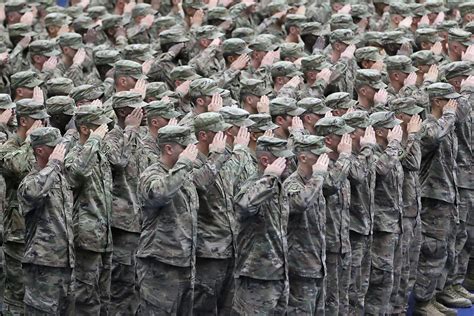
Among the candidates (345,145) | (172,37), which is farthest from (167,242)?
(172,37)

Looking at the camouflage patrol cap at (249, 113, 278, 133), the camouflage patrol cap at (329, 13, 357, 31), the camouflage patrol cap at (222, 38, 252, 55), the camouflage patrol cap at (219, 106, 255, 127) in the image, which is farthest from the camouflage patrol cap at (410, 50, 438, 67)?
the camouflage patrol cap at (219, 106, 255, 127)

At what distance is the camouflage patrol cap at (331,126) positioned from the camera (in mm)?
11961

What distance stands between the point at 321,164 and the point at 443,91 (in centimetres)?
283

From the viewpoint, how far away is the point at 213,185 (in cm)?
1162

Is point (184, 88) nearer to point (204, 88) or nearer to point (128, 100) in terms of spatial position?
point (204, 88)

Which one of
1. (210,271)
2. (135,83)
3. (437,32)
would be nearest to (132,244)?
(210,271)

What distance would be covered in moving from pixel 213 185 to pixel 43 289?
1578mm

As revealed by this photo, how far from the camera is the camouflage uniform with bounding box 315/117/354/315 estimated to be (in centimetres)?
1195

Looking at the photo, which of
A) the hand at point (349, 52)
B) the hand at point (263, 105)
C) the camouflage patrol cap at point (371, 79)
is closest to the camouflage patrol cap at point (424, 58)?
the hand at point (349, 52)

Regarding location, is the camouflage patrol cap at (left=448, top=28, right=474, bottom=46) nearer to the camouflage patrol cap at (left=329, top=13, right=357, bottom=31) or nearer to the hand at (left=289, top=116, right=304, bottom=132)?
the camouflage patrol cap at (left=329, top=13, right=357, bottom=31)

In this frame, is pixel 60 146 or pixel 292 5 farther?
pixel 292 5

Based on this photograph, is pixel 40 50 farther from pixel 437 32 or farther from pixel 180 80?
pixel 437 32

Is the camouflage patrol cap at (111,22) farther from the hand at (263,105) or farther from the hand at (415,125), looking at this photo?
the hand at (415,125)

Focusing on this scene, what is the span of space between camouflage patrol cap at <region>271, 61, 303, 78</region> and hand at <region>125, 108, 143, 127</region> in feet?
7.64
